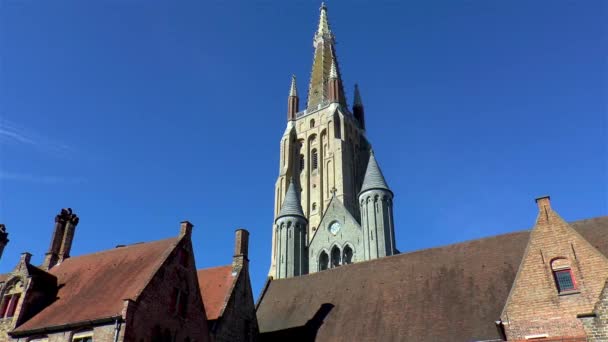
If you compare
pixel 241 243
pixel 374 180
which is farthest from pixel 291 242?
pixel 241 243

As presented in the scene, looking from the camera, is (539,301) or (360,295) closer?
(539,301)

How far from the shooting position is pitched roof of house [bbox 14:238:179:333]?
20.4m

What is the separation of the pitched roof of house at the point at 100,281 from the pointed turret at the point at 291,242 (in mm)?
21014

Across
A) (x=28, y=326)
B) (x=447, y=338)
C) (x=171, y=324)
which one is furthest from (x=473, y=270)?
(x=28, y=326)

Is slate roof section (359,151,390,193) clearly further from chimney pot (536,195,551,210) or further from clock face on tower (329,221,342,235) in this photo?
chimney pot (536,195,551,210)

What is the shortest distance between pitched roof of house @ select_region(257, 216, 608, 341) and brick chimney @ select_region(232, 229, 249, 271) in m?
4.17

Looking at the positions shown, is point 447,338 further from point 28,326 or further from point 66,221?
point 66,221

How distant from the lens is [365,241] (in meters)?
45.2

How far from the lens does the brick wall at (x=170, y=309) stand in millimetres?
19500

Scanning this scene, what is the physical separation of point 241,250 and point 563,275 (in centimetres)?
1485

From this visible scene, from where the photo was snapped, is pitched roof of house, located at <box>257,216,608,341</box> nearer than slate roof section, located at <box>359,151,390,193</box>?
Yes

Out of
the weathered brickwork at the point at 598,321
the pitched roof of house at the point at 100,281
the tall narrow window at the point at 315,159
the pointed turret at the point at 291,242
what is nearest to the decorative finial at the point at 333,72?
the tall narrow window at the point at 315,159

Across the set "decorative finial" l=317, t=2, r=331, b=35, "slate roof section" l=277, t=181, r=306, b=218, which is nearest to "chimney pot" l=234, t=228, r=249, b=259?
"slate roof section" l=277, t=181, r=306, b=218

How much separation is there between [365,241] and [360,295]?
18.0m
